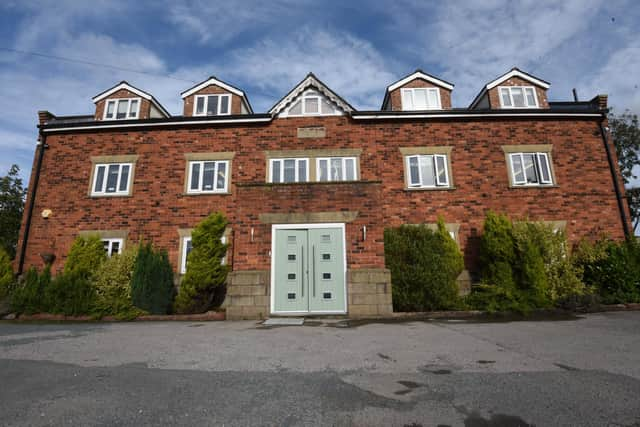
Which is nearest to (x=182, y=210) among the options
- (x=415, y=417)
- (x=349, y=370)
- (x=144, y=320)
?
(x=144, y=320)

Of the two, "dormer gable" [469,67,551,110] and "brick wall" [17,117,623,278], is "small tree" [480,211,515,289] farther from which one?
"dormer gable" [469,67,551,110]

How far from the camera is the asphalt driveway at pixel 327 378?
294 cm

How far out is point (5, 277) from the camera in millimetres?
11305

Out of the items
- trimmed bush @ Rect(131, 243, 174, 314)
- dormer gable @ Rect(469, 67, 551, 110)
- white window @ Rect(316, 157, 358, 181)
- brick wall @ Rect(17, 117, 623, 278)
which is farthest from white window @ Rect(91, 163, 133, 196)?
dormer gable @ Rect(469, 67, 551, 110)

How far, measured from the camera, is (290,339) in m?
6.29

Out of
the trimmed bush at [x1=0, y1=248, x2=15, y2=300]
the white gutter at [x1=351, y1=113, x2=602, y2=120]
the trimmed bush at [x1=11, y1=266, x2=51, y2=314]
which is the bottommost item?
the trimmed bush at [x1=11, y1=266, x2=51, y2=314]

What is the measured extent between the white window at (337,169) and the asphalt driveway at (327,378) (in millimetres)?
7199

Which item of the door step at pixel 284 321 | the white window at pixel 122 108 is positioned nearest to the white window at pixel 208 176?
the white window at pixel 122 108

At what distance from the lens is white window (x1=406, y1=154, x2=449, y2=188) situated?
1298cm

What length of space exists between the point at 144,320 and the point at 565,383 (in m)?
9.89

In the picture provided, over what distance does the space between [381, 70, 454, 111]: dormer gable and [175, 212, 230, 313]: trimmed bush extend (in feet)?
32.7

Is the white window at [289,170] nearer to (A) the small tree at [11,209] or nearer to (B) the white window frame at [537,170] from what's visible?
(B) the white window frame at [537,170]

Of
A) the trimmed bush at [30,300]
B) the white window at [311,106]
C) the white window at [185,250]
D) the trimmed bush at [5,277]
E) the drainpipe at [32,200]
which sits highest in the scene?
the white window at [311,106]

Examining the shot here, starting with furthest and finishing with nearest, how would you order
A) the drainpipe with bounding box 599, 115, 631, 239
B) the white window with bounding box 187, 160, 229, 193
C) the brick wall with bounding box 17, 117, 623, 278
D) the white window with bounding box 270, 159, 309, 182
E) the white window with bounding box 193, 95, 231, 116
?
1. the white window with bounding box 193, 95, 231, 116
2. the white window with bounding box 187, 160, 229, 193
3. the white window with bounding box 270, 159, 309, 182
4. the brick wall with bounding box 17, 117, 623, 278
5. the drainpipe with bounding box 599, 115, 631, 239
